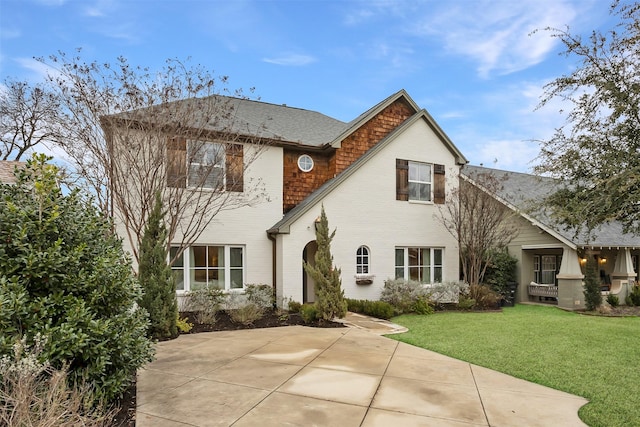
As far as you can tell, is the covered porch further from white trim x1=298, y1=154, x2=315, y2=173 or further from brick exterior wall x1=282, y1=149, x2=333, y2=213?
white trim x1=298, y1=154, x2=315, y2=173

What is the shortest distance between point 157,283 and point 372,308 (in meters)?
6.46

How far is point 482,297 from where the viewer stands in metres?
14.4

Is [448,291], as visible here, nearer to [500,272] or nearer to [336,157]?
[500,272]

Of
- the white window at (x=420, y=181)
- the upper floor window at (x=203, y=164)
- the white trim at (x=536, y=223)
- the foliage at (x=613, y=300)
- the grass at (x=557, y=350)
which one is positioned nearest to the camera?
the grass at (x=557, y=350)

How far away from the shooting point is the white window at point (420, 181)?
593 inches

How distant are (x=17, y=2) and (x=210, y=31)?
482cm

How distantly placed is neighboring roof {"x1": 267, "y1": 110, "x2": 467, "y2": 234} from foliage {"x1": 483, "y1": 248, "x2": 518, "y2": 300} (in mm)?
4639

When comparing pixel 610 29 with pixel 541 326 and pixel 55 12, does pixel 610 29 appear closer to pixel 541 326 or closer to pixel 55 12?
pixel 541 326

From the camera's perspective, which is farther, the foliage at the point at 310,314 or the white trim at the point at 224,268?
the white trim at the point at 224,268

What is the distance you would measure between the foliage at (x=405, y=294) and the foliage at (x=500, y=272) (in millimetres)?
4275

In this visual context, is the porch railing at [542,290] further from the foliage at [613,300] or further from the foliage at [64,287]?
the foliage at [64,287]

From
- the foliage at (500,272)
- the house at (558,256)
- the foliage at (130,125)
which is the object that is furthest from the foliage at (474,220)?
the foliage at (130,125)

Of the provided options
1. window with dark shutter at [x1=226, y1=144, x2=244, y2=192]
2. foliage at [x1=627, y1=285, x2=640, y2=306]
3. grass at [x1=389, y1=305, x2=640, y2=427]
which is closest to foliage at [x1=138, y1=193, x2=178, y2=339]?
window with dark shutter at [x1=226, y1=144, x2=244, y2=192]

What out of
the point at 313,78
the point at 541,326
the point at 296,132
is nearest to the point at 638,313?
the point at 541,326
